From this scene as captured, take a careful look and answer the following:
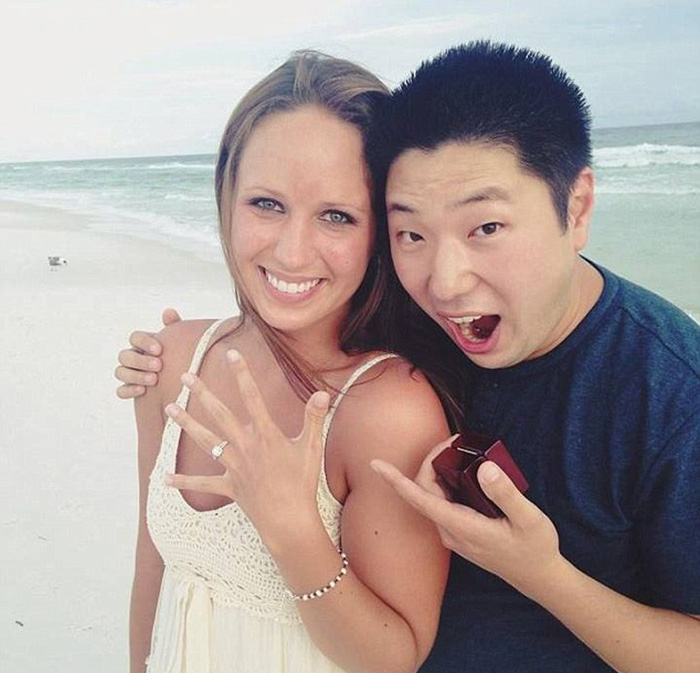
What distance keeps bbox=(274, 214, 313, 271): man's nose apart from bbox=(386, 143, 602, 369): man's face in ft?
0.63

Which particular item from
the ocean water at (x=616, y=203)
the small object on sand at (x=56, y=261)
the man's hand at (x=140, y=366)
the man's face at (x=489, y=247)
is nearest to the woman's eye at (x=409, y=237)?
the man's face at (x=489, y=247)

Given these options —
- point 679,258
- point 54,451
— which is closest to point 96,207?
point 679,258

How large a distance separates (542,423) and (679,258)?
9245mm

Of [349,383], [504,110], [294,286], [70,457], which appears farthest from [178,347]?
[70,457]

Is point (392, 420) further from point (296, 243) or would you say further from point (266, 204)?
point (266, 204)

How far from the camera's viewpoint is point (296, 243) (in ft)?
5.51

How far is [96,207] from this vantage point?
1780 centimetres

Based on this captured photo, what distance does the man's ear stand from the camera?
1.53m

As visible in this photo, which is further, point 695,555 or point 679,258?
point 679,258

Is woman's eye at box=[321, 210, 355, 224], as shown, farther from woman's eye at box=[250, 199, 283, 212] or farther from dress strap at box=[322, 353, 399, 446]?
dress strap at box=[322, 353, 399, 446]

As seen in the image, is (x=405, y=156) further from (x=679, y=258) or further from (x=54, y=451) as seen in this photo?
(x=679, y=258)

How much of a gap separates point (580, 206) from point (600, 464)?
1.57 feet

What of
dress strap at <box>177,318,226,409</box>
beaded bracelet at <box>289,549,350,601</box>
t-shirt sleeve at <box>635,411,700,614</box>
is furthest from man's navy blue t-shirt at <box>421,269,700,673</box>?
dress strap at <box>177,318,226,409</box>

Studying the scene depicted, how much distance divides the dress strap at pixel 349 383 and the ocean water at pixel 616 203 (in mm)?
1748
